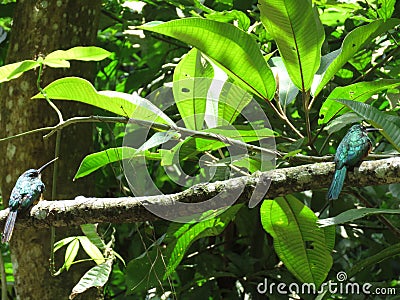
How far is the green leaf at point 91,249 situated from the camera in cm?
123

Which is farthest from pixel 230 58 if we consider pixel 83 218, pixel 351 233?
pixel 351 233

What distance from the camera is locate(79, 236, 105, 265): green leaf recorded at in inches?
48.6

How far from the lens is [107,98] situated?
995 millimetres

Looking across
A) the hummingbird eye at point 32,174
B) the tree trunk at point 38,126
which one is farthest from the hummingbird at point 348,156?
the tree trunk at point 38,126

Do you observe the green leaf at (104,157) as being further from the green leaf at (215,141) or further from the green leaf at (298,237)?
the green leaf at (298,237)

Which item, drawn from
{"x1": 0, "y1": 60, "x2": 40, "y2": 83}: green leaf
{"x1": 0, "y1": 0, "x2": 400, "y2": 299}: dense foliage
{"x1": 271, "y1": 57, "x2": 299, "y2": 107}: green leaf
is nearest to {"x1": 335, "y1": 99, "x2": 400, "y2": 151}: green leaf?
{"x1": 0, "y1": 0, "x2": 400, "y2": 299}: dense foliage

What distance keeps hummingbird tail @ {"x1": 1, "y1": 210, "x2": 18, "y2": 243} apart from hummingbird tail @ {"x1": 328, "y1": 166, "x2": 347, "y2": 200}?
20.9 inches

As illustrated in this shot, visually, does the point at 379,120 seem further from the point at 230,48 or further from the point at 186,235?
the point at 186,235

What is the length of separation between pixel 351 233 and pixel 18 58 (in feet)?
3.25

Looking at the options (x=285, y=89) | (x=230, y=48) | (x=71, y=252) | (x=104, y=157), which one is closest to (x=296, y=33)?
(x=230, y=48)

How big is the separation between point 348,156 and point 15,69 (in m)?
0.54

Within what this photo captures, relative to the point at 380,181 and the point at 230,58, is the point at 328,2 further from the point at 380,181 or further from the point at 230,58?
the point at 380,181

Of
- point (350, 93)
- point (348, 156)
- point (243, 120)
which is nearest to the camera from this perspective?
point (348, 156)

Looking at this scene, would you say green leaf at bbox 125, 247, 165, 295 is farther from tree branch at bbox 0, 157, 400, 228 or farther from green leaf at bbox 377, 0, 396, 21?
green leaf at bbox 377, 0, 396, 21
